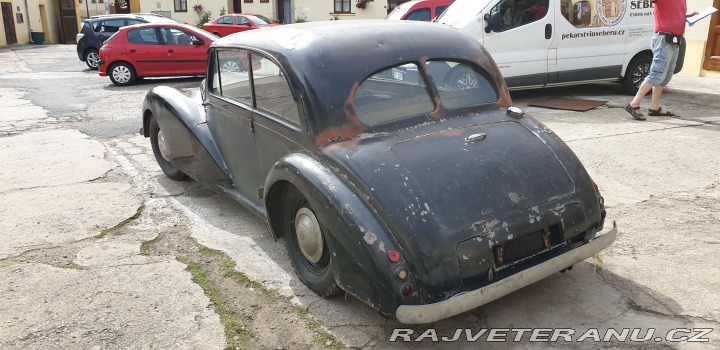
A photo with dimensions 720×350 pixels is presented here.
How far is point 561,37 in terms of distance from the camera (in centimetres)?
867

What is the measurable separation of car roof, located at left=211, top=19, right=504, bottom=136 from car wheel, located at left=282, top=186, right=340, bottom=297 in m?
0.50

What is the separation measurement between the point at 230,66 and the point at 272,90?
2.63ft

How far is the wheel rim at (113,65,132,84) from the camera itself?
12.9 metres

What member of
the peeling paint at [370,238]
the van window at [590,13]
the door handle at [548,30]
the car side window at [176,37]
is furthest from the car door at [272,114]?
the car side window at [176,37]

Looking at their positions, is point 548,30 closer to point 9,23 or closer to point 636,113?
point 636,113

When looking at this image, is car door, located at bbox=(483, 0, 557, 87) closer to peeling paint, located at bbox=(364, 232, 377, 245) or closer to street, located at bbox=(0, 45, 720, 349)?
street, located at bbox=(0, 45, 720, 349)

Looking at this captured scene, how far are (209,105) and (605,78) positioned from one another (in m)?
6.69

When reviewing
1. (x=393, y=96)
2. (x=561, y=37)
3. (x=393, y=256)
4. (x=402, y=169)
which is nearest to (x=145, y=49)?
(x=561, y=37)

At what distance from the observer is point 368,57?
11.6 feet

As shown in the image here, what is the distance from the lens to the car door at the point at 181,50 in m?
13.1

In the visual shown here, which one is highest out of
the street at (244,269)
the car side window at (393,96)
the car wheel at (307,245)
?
the car side window at (393,96)

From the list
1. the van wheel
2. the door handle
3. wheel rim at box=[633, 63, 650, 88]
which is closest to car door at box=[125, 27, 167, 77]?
the door handle

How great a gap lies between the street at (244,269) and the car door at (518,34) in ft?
7.02

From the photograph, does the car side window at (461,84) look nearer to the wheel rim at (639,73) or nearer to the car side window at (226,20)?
the wheel rim at (639,73)
